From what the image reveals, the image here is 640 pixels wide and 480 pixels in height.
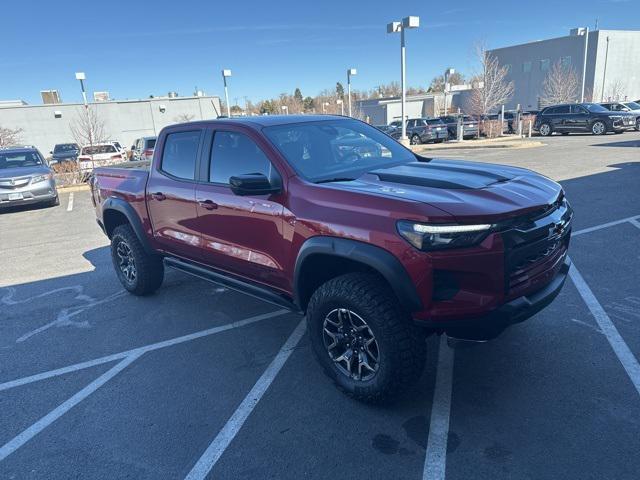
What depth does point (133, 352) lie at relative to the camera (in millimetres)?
4199

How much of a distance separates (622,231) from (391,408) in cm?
534

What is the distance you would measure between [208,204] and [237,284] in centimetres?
75

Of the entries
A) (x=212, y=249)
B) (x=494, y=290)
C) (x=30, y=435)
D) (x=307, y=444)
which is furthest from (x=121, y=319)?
(x=494, y=290)

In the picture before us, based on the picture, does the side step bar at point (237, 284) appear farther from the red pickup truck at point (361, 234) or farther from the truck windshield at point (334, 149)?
the truck windshield at point (334, 149)

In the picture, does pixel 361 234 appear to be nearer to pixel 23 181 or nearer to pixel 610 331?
pixel 610 331

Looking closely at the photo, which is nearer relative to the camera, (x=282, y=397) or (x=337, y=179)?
(x=282, y=397)

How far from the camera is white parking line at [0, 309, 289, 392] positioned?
385cm

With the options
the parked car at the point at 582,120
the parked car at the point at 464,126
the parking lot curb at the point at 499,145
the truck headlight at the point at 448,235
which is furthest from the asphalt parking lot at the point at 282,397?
the parked car at the point at 464,126

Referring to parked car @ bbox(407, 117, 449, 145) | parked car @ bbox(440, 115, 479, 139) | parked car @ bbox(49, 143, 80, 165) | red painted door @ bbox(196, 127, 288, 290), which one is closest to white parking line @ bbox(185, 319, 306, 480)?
red painted door @ bbox(196, 127, 288, 290)

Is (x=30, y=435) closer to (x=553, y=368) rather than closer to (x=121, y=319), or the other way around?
(x=121, y=319)

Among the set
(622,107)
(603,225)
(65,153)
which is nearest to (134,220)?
(603,225)

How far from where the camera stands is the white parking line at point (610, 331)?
3.32m

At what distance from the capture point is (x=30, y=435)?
10.3ft

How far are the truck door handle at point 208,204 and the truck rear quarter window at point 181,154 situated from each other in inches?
13.3
